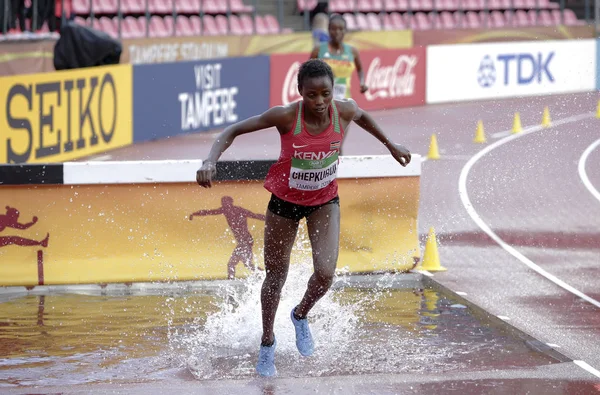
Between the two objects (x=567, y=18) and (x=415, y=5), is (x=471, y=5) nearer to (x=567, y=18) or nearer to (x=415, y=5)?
(x=415, y=5)

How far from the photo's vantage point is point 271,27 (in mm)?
31062

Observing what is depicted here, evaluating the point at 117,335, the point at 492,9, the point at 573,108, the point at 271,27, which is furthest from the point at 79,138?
the point at 492,9

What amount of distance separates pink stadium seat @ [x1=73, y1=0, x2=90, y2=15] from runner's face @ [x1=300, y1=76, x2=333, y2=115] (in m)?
20.1

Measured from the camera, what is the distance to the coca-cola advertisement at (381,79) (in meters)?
26.2

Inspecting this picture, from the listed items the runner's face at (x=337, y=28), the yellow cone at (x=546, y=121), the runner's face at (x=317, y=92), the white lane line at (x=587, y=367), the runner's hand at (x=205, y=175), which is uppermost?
the runner's face at (x=337, y=28)

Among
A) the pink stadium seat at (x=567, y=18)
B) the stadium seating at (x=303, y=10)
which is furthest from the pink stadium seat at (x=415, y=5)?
the pink stadium seat at (x=567, y=18)

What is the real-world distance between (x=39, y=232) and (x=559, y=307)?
4.26 metres

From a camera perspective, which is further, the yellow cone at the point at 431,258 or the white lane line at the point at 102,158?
the white lane line at the point at 102,158

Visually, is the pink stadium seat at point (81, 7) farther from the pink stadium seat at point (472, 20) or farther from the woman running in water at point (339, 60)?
the pink stadium seat at point (472, 20)

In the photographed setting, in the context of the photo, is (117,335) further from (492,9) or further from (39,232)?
(492,9)

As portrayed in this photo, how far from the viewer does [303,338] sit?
709 cm

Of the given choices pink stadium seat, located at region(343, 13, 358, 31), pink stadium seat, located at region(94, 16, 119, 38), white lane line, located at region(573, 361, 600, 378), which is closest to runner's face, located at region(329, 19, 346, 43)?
white lane line, located at region(573, 361, 600, 378)

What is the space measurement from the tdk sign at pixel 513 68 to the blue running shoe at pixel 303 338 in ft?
85.8

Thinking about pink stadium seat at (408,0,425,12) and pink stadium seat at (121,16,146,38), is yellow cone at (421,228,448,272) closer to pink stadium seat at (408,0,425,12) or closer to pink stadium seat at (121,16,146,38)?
pink stadium seat at (121,16,146,38)
